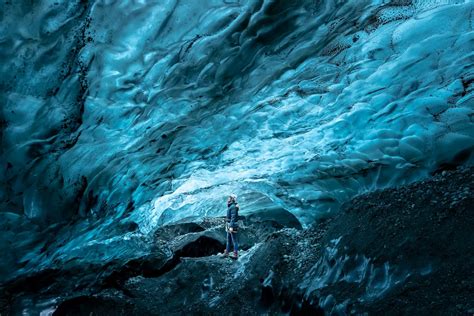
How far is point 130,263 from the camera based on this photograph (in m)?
10.1

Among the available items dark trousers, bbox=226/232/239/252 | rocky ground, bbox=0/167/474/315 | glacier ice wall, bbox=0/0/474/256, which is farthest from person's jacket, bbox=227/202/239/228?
glacier ice wall, bbox=0/0/474/256

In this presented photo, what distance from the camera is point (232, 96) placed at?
7711 mm

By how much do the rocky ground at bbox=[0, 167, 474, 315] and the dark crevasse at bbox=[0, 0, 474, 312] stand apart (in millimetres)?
981

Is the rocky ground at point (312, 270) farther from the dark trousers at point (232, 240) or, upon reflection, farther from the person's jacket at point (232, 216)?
the person's jacket at point (232, 216)

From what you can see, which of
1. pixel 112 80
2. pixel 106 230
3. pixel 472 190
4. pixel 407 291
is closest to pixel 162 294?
pixel 106 230

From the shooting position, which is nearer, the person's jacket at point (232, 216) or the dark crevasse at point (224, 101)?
the dark crevasse at point (224, 101)

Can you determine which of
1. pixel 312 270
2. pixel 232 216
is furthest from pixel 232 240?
pixel 312 270

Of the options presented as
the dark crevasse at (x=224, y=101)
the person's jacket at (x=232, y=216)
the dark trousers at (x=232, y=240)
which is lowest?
the dark trousers at (x=232, y=240)

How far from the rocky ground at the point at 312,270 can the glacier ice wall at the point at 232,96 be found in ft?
3.47

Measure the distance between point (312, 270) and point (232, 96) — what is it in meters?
2.91

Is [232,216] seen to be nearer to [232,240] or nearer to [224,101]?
[232,240]

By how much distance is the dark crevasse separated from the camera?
684cm

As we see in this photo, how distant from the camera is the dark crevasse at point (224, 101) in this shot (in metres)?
6.84

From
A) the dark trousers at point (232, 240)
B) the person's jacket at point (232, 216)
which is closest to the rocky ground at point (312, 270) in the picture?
the dark trousers at point (232, 240)
